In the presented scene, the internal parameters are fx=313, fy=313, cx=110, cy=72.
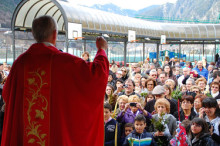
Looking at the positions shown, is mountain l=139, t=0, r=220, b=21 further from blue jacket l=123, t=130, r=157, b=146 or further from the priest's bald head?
the priest's bald head

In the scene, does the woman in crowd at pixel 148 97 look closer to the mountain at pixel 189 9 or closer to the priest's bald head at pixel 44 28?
the priest's bald head at pixel 44 28

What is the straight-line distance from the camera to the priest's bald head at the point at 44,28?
9.94 ft

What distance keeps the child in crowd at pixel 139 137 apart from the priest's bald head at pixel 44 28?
90.2 inches

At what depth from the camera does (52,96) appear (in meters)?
3.04

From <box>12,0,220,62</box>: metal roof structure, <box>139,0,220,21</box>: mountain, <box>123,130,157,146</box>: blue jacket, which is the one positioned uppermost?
<box>139,0,220,21</box>: mountain

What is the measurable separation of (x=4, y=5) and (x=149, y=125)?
67096 millimetres

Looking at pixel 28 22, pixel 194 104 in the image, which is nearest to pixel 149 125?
pixel 194 104

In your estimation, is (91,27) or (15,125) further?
(91,27)

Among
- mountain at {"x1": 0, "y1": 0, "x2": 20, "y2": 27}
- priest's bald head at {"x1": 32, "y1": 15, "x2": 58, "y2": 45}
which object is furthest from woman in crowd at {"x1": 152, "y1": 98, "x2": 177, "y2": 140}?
mountain at {"x1": 0, "y1": 0, "x2": 20, "y2": 27}

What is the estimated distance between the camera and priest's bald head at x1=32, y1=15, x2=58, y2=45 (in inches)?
119

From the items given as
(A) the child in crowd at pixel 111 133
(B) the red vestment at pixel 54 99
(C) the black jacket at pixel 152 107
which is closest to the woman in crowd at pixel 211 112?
(C) the black jacket at pixel 152 107

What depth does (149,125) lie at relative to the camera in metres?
5.46

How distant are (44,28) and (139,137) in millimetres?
2499

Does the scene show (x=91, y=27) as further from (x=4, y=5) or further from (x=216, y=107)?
(x=4, y=5)
